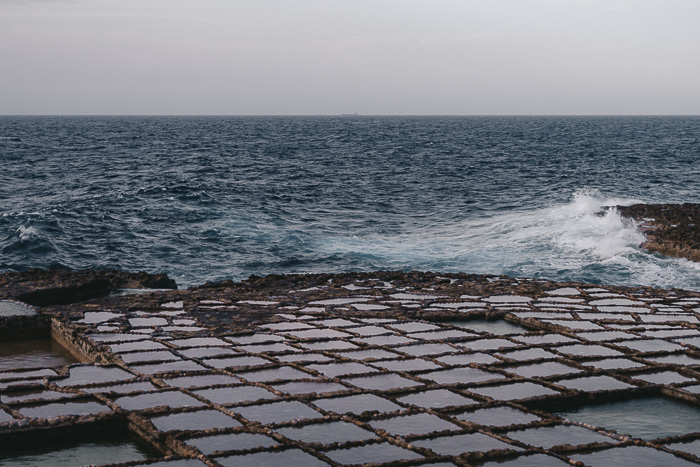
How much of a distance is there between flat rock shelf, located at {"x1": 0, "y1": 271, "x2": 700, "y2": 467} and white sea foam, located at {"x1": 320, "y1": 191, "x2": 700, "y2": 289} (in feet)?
26.5

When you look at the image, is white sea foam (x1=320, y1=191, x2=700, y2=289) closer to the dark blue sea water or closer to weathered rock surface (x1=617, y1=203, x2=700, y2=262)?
the dark blue sea water

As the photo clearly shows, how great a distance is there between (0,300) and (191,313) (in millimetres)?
2902

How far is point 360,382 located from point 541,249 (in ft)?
55.9

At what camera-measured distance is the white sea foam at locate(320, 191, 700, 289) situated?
20297 mm

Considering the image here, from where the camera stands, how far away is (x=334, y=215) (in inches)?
1219

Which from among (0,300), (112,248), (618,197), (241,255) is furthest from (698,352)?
(618,197)

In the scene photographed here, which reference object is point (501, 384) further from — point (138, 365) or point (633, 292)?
point (633, 292)

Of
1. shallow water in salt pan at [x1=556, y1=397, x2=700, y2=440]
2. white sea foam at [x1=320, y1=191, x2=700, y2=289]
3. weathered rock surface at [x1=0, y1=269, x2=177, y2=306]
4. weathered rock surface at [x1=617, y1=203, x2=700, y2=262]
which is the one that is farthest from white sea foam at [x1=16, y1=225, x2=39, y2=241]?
shallow water in salt pan at [x1=556, y1=397, x2=700, y2=440]

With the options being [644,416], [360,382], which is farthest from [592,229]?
[360,382]

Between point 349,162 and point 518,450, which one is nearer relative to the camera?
point 518,450

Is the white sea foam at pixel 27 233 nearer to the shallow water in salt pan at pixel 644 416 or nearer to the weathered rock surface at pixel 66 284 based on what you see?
the weathered rock surface at pixel 66 284

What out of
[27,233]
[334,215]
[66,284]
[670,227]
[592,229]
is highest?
[670,227]

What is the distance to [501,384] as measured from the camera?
7.85 m

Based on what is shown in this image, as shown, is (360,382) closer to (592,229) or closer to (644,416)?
(644,416)
